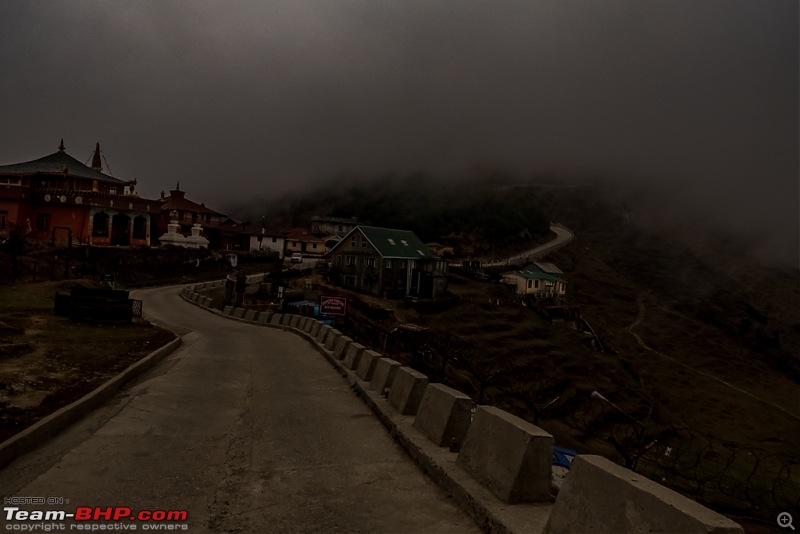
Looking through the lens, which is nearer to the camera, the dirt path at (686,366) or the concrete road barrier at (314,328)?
the concrete road barrier at (314,328)

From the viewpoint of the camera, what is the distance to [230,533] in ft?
17.6

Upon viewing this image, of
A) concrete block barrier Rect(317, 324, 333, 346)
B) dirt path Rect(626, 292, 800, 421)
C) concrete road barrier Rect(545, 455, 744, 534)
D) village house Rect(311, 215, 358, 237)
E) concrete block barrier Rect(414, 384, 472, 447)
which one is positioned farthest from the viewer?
village house Rect(311, 215, 358, 237)

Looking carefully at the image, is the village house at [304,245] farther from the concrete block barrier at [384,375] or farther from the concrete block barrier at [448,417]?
the concrete block barrier at [448,417]

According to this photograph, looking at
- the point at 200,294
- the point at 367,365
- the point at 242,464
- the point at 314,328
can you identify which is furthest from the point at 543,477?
the point at 200,294

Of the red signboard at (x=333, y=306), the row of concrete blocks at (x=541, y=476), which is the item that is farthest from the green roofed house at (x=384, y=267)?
the row of concrete blocks at (x=541, y=476)

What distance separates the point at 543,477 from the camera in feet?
17.8

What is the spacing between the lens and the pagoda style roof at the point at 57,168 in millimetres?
67750

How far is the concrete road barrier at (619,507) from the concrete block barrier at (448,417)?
115 inches

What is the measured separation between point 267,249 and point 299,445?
285ft

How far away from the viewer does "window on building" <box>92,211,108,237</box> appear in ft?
219

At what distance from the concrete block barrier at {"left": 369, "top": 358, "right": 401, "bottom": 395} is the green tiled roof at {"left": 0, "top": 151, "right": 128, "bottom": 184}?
67.5 metres

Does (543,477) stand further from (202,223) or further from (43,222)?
(202,223)

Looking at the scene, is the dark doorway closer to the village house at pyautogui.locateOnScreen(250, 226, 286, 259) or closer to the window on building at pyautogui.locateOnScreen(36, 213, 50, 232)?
the window on building at pyautogui.locateOnScreen(36, 213, 50, 232)

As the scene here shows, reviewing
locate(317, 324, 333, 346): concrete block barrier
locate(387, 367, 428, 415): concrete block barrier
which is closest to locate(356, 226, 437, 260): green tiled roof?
locate(317, 324, 333, 346): concrete block barrier
